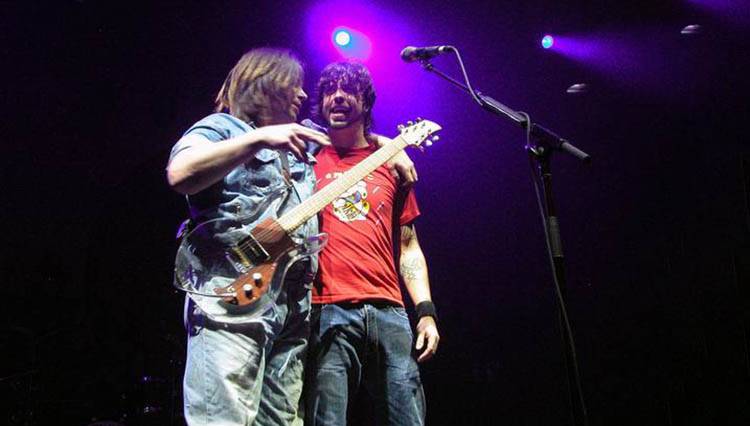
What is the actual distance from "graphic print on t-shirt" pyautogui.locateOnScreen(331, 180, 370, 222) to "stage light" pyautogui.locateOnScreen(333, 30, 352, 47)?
Answer: 232 centimetres

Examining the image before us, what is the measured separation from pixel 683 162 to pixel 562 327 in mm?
3680

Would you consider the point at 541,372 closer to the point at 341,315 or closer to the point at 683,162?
the point at 683,162

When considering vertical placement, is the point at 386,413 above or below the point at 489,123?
below

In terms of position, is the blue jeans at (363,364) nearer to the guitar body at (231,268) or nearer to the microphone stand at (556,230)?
the guitar body at (231,268)

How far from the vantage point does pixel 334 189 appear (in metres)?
2.09

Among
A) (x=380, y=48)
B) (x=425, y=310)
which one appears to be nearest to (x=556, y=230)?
(x=425, y=310)

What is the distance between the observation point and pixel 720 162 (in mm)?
4781

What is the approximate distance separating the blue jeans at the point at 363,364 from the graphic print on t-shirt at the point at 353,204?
39cm

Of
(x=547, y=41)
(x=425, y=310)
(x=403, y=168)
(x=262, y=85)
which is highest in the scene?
(x=547, y=41)

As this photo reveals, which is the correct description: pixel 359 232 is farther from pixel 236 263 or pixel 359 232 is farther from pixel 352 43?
pixel 352 43

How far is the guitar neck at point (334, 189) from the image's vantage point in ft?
6.22

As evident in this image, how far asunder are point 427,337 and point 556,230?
69cm

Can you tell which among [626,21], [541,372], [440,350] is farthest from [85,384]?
A: [626,21]

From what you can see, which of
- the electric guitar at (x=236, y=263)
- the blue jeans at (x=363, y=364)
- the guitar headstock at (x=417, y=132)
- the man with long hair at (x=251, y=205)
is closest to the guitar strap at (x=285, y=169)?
the man with long hair at (x=251, y=205)
